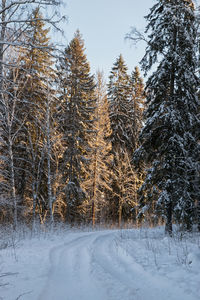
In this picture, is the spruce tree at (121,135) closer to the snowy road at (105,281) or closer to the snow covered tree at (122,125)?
the snow covered tree at (122,125)

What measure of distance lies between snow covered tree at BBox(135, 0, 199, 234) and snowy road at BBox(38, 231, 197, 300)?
213 inches

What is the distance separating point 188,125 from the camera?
11.3 metres

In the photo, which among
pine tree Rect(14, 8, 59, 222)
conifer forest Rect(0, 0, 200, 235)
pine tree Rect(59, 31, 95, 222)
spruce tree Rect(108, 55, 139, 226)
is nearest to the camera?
conifer forest Rect(0, 0, 200, 235)

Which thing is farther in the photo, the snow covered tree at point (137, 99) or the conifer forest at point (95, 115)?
the snow covered tree at point (137, 99)

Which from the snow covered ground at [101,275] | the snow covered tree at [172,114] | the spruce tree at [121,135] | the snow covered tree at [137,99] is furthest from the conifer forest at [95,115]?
the snow covered tree at [137,99]

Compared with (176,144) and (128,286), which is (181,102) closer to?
(176,144)

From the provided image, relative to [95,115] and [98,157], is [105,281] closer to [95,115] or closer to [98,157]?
[98,157]

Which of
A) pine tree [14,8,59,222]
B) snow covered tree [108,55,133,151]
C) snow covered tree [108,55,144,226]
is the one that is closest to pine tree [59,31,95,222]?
pine tree [14,8,59,222]

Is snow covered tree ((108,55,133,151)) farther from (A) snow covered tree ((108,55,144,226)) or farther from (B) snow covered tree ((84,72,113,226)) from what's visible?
(B) snow covered tree ((84,72,113,226))

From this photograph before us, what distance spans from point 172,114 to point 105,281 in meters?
8.51

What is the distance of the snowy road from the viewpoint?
12.0 ft

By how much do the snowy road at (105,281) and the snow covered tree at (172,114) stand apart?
17.7ft

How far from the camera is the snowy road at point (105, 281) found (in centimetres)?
365

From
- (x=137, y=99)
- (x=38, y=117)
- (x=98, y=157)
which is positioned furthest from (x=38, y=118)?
(x=137, y=99)
